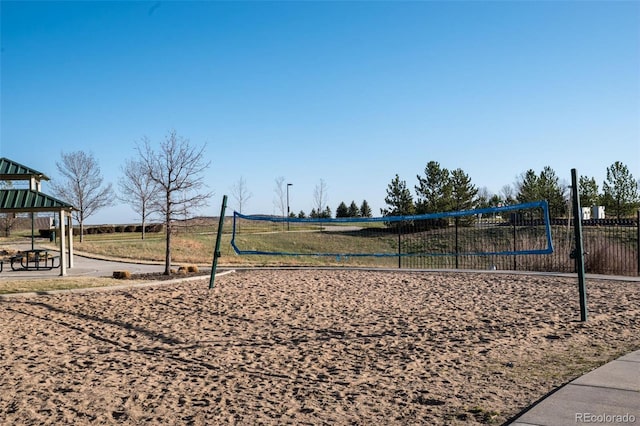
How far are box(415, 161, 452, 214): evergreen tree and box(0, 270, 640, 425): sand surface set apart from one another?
78.2ft

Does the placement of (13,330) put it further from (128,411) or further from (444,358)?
(444,358)

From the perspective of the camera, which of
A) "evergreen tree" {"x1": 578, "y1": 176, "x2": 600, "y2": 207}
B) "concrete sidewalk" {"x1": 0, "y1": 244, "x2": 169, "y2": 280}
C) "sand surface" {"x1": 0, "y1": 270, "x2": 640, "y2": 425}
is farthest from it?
"evergreen tree" {"x1": 578, "y1": 176, "x2": 600, "y2": 207}

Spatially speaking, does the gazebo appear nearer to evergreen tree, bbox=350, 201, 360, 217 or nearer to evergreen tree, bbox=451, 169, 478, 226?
evergreen tree, bbox=451, 169, 478, 226

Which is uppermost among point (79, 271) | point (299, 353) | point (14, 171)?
point (14, 171)

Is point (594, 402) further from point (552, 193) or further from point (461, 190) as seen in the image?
point (552, 193)

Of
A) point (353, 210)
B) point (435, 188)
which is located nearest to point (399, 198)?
point (435, 188)

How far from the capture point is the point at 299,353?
710 centimetres

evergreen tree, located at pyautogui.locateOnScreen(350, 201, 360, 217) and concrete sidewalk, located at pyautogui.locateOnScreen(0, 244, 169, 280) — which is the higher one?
evergreen tree, located at pyautogui.locateOnScreen(350, 201, 360, 217)

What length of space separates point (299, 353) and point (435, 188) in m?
31.0

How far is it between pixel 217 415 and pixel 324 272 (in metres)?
12.2

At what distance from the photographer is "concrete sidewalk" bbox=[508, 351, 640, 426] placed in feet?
13.6

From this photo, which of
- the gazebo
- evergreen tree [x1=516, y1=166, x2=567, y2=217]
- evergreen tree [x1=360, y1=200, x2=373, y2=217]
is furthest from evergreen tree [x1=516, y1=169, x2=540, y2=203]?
the gazebo

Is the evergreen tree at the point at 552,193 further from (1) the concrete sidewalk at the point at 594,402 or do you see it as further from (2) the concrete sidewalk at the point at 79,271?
(1) the concrete sidewalk at the point at 594,402

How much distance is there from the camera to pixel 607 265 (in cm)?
1658
